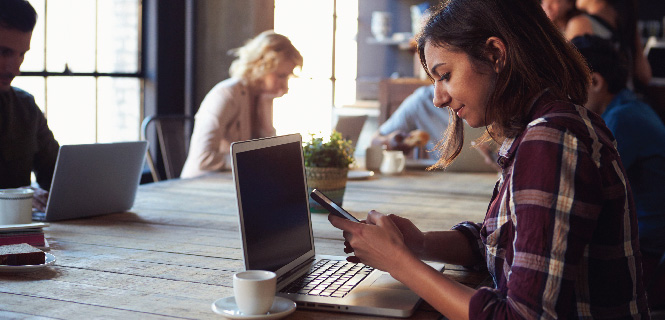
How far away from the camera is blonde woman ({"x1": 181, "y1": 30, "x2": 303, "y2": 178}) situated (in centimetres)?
339

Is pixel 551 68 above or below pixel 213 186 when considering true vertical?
above

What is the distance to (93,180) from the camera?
1.93 metres

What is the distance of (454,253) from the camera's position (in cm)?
151

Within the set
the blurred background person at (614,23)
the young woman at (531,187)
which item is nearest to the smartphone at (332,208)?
the young woman at (531,187)

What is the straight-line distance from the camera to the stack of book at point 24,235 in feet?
4.92

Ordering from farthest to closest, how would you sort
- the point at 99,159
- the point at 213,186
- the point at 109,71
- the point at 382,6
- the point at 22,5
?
the point at 382,6 → the point at 109,71 → the point at 213,186 → the point at 22,5 → the point at 99,159

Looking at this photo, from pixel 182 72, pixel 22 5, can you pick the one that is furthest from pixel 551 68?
pixel 182 72

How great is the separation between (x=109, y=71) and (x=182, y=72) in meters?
0.62

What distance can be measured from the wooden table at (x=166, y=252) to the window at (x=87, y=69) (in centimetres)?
108

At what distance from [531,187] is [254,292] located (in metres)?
0.43

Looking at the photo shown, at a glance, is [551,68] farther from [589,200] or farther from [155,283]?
[155,283]

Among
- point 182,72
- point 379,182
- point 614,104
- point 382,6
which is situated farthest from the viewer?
point 382,6

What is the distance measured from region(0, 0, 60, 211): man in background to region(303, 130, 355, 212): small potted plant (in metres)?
0.91

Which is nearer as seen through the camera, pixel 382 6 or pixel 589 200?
pixel 589 200
